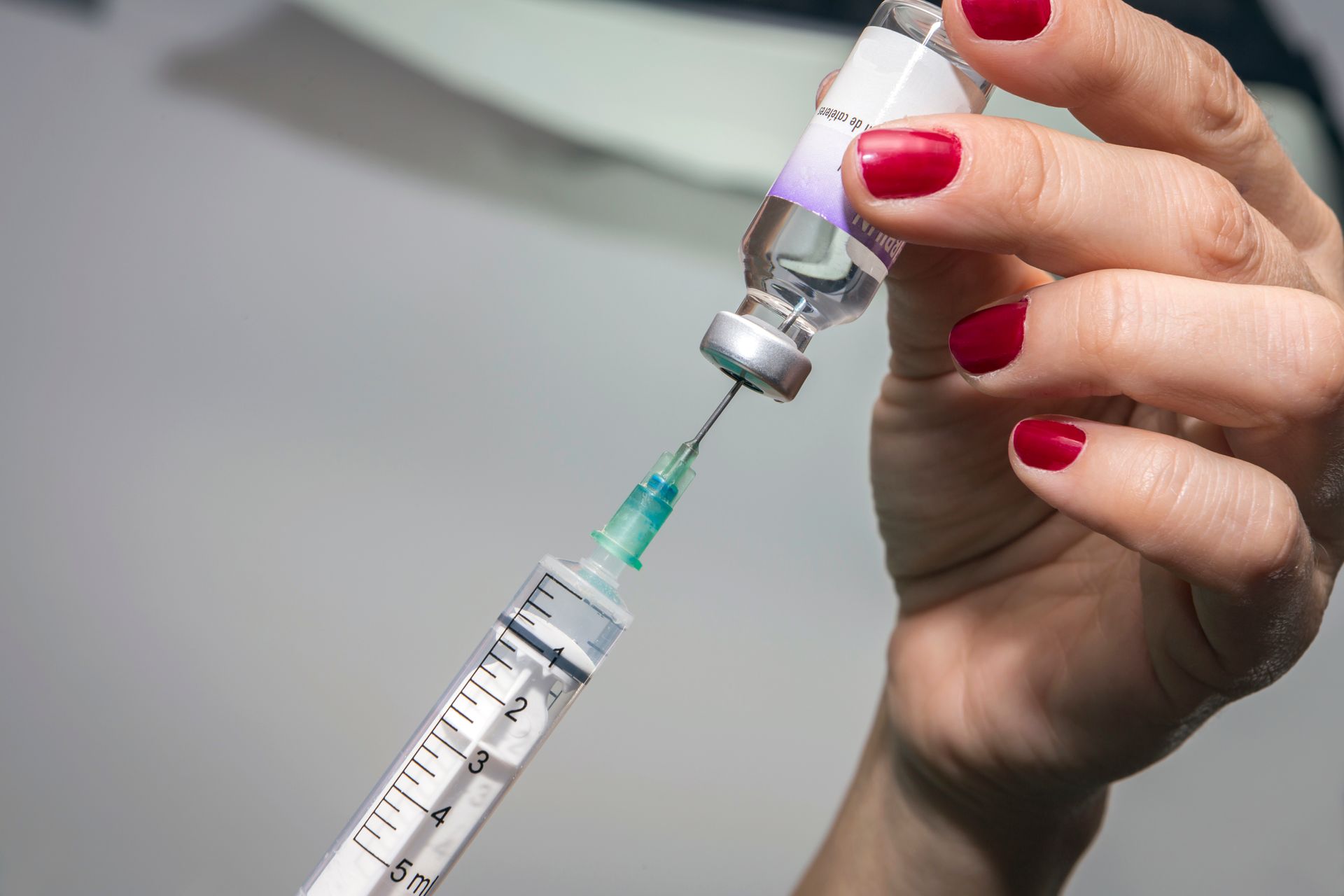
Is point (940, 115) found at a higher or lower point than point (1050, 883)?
higher

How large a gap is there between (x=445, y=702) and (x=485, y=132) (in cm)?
129

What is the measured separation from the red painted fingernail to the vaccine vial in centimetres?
16

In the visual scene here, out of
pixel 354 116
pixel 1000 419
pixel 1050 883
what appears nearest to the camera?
pixel 1000 419

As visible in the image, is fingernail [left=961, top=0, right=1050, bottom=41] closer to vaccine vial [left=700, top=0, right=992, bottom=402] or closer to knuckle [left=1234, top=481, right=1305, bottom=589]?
vaccine vial [left=700, top=0, right=992, bottom=402]

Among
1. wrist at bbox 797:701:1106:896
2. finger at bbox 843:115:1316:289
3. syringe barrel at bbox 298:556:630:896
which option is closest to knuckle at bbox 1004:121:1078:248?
finger at bbox 843:115:1316:289

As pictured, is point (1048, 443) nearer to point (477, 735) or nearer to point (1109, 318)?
point (1109, 318)

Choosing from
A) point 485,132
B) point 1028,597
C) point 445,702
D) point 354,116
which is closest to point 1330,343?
point 1028,597

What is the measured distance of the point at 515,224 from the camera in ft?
5.77

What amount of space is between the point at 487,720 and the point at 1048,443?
454 millimetres

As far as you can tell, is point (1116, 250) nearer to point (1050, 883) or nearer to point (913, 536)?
point (913, 536)

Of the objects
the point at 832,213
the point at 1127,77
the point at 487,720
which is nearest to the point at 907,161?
the point at 832,213

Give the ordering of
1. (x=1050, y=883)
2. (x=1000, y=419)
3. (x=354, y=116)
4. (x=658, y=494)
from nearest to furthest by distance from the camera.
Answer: (x=658, y=494) < (x=1000, y=419) < (x=1050, y=883) < (x=354, y=116)

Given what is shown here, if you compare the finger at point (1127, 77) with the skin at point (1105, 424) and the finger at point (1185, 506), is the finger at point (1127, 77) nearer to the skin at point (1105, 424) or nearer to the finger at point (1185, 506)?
the skin at point (1105, 424)

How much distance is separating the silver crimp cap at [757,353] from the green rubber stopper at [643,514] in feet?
0.26
